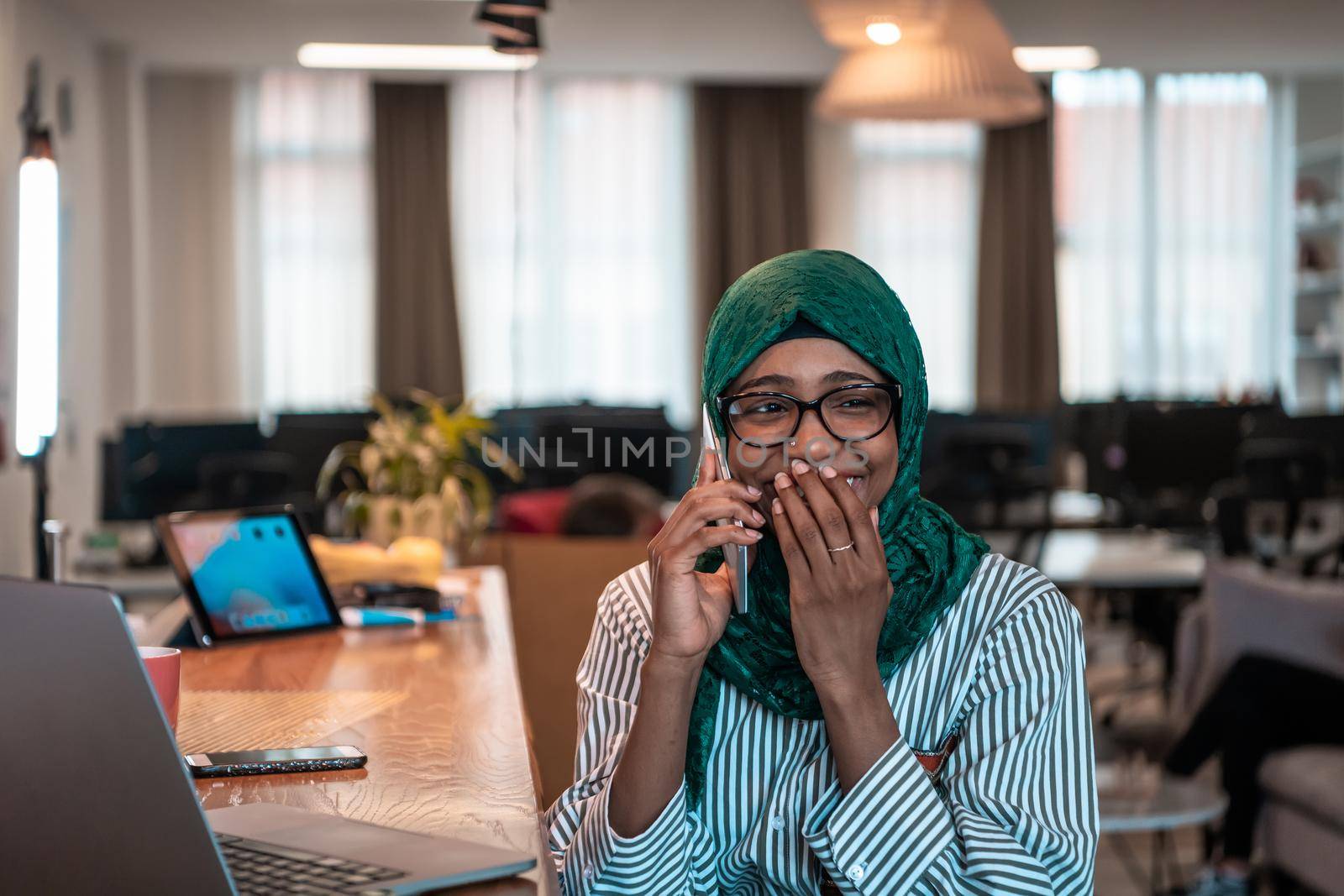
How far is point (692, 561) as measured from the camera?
1.11 metres

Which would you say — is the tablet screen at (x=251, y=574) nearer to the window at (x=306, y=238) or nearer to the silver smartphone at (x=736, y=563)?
the silver smartphone at (x=736, y=563)

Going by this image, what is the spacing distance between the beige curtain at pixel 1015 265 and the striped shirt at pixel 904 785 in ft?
23.4

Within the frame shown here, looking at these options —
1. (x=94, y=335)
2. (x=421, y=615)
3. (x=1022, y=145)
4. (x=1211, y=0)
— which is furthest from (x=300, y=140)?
(x=421, y=615)

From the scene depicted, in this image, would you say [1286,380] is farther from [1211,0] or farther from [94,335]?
[94,335]

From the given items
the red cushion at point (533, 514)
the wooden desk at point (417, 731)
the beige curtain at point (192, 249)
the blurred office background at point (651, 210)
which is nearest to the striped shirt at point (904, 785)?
the wooden desk at point (417, 731)

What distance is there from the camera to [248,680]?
1512 millimetres

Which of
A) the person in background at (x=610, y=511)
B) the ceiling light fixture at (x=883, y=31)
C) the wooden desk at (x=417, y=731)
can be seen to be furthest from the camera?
the ceiling light fixture at (x=883, y=31)

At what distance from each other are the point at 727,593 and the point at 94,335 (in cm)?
628

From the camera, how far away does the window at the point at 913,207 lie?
8.23 m

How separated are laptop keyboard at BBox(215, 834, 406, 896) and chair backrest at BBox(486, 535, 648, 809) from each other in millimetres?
822

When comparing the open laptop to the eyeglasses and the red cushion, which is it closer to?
the eyeglasses

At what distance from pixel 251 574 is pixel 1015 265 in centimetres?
700

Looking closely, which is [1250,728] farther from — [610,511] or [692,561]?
[692,561]

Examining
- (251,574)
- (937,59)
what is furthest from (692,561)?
(937,59)
